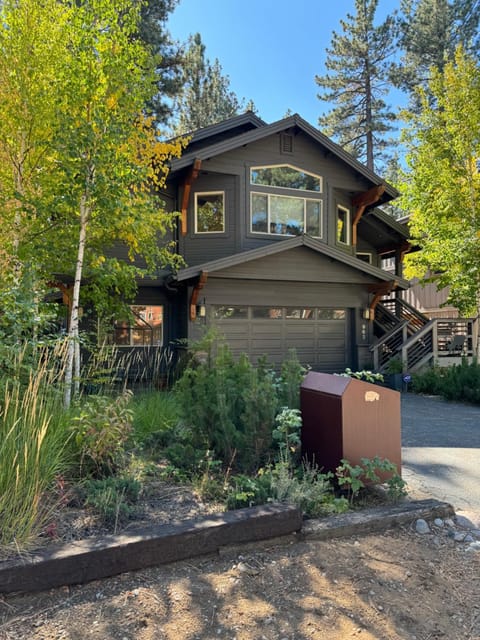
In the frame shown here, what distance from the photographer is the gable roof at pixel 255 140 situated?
10672 millimetres

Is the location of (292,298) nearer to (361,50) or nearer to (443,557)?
(443,557)

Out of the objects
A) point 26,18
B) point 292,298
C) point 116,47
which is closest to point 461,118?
point 292,298

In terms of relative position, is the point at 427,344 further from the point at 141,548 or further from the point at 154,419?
the point at 141,548

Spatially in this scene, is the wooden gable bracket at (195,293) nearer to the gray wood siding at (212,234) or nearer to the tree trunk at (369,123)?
the gray wood siding at (212,234)

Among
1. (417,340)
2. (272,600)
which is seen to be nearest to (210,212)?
(417,340)

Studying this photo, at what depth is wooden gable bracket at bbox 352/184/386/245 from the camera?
12.9 metres

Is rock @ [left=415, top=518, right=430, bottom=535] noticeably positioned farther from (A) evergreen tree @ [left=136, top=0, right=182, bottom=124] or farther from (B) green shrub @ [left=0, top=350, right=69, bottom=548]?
(A) evergreen tree @ [left=136, top=0, right=182, bottom=124]

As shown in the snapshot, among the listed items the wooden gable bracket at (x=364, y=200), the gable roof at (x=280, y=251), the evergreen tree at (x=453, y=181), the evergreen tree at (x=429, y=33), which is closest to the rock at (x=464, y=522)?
the gable roof at (x=280, y=251)

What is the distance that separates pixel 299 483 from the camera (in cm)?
331

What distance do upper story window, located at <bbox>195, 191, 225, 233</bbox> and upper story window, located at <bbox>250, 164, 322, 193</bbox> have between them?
107cm

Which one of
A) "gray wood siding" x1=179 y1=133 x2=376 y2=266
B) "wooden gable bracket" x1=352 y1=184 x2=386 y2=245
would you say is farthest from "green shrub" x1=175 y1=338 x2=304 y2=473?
"wooden gable bracket" x1=352 y1=184 x2=386 y2=245

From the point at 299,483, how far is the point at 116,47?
18.6ft

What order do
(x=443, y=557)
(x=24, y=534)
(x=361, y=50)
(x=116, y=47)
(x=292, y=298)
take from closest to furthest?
(x=24, y=534) < (x=443, y=557) < (x=116, y=47) < (x=292, y=298) < (x=361, y=50)

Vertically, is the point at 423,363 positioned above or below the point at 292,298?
below
